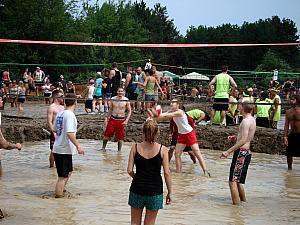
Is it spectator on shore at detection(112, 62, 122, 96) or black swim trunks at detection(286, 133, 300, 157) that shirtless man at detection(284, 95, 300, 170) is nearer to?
black swim trunks at detection(286, 133, 300, 157)

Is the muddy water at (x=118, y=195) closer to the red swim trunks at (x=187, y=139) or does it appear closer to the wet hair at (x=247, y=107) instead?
the red swim trunks at (x=187, y=139)

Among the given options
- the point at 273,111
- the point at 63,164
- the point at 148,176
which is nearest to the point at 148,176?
the point at 148,176

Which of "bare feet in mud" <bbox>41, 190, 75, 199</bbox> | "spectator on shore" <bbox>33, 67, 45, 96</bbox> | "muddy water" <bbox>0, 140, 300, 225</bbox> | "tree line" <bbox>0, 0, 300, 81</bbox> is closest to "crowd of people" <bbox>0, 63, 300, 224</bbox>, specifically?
"bare feet in mud" <bbox>41, 190, 75, 199</bbox>

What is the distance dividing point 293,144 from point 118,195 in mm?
5420

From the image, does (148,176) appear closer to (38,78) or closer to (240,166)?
(240,166)

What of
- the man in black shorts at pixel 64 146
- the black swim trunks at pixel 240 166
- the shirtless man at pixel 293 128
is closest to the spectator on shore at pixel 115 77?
the shirtless man at pixel 293 128

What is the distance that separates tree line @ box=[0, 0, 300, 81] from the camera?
41.6 meters

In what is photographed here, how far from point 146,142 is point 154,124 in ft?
0.73

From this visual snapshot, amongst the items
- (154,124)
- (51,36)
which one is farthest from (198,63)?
(154,124)

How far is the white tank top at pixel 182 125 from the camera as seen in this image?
12359mm

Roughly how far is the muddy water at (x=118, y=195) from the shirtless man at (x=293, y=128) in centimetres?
56

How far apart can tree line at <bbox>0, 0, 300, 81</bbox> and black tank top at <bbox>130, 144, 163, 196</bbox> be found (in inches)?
900

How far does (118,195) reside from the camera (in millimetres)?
9945

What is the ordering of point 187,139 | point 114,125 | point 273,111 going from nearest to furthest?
1. point 187,139
2. point 114,125
3. point 273,111
